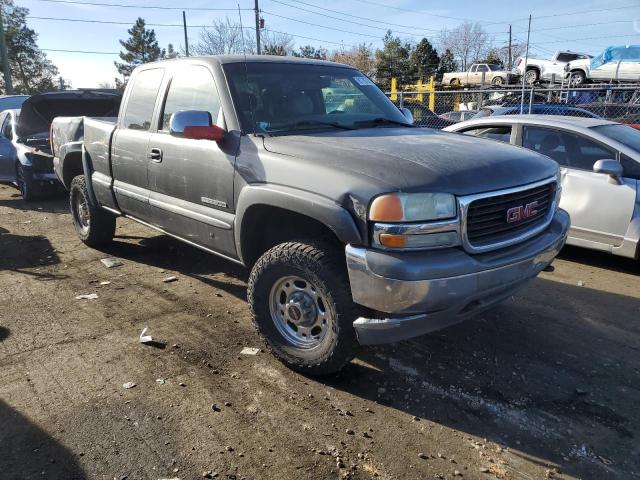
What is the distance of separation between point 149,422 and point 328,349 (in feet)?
3.60

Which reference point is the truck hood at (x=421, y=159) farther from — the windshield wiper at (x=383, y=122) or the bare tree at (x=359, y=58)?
the bare tree at (x=359, y=58)

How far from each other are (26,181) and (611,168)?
9.11 meters

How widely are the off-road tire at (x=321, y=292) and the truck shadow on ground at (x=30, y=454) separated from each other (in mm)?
1351

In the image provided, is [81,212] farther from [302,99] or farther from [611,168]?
[611,168]

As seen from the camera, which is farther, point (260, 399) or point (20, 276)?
point (20, 276)

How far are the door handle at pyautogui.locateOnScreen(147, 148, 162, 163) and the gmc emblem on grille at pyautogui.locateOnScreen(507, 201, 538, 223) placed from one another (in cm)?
280

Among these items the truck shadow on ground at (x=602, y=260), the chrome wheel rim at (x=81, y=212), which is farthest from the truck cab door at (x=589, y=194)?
the chrome wheel rim at (x=81, y=212)

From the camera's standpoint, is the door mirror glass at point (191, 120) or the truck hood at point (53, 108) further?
the truck hood at point (53, 108)

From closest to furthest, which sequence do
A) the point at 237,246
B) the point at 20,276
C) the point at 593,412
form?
the point at 593,412
the point at 237,246
the point at 20,276

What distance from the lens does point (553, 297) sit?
15.9ft

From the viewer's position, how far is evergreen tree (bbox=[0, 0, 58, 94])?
47.1 metres

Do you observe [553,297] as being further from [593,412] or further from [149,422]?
[149,422]

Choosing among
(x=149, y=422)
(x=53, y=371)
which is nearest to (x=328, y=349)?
(x=149, y=422)

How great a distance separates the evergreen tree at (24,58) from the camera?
4709 cm
